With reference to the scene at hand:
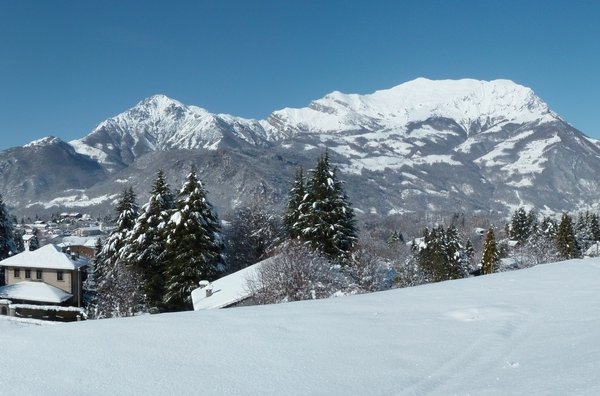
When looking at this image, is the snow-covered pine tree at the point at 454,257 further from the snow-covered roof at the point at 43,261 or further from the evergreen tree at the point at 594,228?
the snow-covered roof at the point at 43,261

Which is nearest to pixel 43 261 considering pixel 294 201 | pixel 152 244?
pixel 152 244

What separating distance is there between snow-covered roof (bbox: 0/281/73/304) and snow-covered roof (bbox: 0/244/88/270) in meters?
1.55

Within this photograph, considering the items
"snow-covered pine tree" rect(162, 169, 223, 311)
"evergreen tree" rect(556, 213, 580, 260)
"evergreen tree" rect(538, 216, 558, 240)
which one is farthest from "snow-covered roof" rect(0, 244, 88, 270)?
"evergreen tree" rect(538, 216, 558, 240)

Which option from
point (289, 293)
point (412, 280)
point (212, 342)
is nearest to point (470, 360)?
point (212, 342)

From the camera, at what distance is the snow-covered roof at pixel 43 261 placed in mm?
41250

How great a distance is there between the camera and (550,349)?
6703mm

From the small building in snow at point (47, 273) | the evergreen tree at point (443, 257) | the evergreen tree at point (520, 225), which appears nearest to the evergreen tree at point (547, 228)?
the evergreen tree at point (520, 225)

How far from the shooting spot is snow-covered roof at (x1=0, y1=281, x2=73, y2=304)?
3869 centimetres

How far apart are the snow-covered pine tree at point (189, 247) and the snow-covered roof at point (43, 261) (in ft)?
45.9

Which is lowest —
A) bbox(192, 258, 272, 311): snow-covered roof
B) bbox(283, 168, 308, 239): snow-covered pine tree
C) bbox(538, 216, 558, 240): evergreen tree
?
bbox(192, 258, 272, 311): snow-covered roof

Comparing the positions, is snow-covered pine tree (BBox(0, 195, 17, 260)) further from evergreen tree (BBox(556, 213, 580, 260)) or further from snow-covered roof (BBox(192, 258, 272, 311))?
evergreen tree (BBox(556, 213, 580, 260))

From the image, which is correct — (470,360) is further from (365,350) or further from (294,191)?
(294,191)

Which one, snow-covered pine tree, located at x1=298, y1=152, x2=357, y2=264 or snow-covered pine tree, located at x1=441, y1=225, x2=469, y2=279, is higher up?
snow-covered pine tree, located at x1=298, y1=152, x2=357, y2=264

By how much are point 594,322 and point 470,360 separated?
282cm
